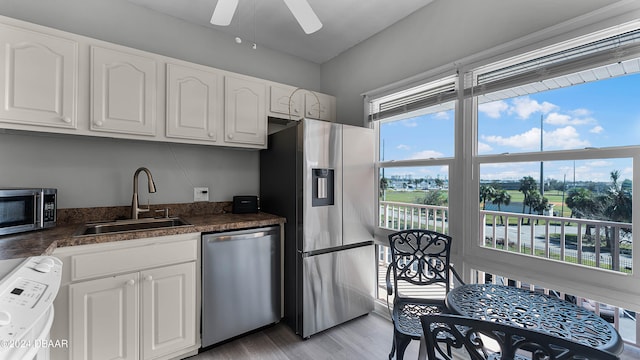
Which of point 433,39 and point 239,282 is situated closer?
point 239,282

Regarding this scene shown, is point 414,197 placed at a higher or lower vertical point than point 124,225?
higher

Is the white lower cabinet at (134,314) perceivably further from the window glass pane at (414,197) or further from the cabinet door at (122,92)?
the window glass pane at (414,197)

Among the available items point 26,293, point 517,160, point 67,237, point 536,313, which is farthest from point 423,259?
point 67,237

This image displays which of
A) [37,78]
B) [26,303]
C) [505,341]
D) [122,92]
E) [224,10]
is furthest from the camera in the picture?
[122,92]

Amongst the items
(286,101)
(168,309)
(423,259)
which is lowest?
(168,309)

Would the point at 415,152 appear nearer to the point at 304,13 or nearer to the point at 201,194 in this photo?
the point at 304,13

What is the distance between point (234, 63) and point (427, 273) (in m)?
2.63

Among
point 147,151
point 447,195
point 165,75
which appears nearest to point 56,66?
point 165,75

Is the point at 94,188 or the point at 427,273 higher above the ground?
the point at 94,188

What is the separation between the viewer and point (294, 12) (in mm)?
1467

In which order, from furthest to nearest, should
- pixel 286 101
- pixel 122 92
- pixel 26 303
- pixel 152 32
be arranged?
pixel 286 101 < pixel 152 32 < pixel 122 92 < pixel 26 303

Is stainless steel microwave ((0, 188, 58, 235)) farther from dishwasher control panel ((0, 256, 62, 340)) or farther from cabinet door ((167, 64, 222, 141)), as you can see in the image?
cabinet door ((167, 64, 222, 141))

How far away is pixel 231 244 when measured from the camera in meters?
1.95

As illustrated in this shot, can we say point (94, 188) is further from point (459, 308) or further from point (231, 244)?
point (459, 308)
